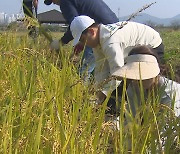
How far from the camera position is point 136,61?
A: 1778 mm

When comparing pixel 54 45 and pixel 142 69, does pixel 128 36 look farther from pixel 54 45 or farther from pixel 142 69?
pixel 142 69

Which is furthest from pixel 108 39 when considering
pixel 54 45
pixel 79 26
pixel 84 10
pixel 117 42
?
pixel 84 10

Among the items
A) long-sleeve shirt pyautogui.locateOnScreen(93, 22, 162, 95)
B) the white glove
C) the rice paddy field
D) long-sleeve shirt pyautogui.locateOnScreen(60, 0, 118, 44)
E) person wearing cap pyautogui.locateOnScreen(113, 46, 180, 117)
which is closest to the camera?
the rice paddy field

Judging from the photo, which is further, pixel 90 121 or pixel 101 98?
pixel 101 98

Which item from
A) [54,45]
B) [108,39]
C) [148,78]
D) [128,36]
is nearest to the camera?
[148,78]

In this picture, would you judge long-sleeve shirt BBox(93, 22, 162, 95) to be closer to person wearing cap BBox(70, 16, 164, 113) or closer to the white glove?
person wearing cap BBox(70, 16, 164, 113)

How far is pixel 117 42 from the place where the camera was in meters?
2.38

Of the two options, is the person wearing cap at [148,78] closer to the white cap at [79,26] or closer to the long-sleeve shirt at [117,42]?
the long-sleeve shirt at [117,42]

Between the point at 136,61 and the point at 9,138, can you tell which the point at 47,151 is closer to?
the point at 9,138

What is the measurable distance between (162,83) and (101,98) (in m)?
0.51

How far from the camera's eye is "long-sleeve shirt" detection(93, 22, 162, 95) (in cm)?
232

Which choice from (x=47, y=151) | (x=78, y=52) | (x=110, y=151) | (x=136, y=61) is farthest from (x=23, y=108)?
(x=78, y=52)

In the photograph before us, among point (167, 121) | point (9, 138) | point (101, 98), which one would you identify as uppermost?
point (9, 138)

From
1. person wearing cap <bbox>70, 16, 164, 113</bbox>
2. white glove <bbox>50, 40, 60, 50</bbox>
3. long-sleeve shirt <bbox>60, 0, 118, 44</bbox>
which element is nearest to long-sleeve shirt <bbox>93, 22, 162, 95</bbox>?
person wearing cap <bbox>70, 16, 164, 113</bbox>
